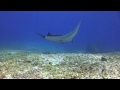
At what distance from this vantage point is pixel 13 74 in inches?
172

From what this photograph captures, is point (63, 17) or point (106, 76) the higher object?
point (63, 17)
